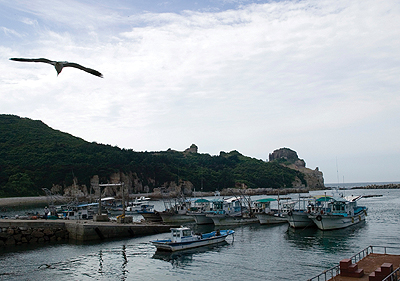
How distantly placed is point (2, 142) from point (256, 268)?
468 ft

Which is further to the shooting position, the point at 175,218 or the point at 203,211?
the point at 203,211

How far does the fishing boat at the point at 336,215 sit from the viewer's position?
48.8 metres

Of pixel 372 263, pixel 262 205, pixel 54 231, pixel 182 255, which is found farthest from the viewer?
pixel 262 205

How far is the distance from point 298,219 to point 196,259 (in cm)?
2280

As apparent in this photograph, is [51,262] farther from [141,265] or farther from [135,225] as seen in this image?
[135,225]

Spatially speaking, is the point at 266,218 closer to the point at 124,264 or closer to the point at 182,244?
the point at 182,244

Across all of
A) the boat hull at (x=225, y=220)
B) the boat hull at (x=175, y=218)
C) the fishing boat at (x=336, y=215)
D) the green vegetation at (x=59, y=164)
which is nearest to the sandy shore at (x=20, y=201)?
the green vegetation at (x=59, y=164)

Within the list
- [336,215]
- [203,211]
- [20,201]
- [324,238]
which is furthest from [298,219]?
[20,201]

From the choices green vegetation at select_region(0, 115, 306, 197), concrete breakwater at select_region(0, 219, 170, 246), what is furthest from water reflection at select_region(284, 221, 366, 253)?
green vegetation at select_region(0, 115, 306, 197)

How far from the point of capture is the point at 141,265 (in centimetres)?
3117

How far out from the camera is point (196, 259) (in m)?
33.2

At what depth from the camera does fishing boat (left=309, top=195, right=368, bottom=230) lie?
160 feet

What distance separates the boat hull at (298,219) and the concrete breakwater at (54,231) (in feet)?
71.5

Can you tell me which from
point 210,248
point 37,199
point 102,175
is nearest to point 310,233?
point 210,248
